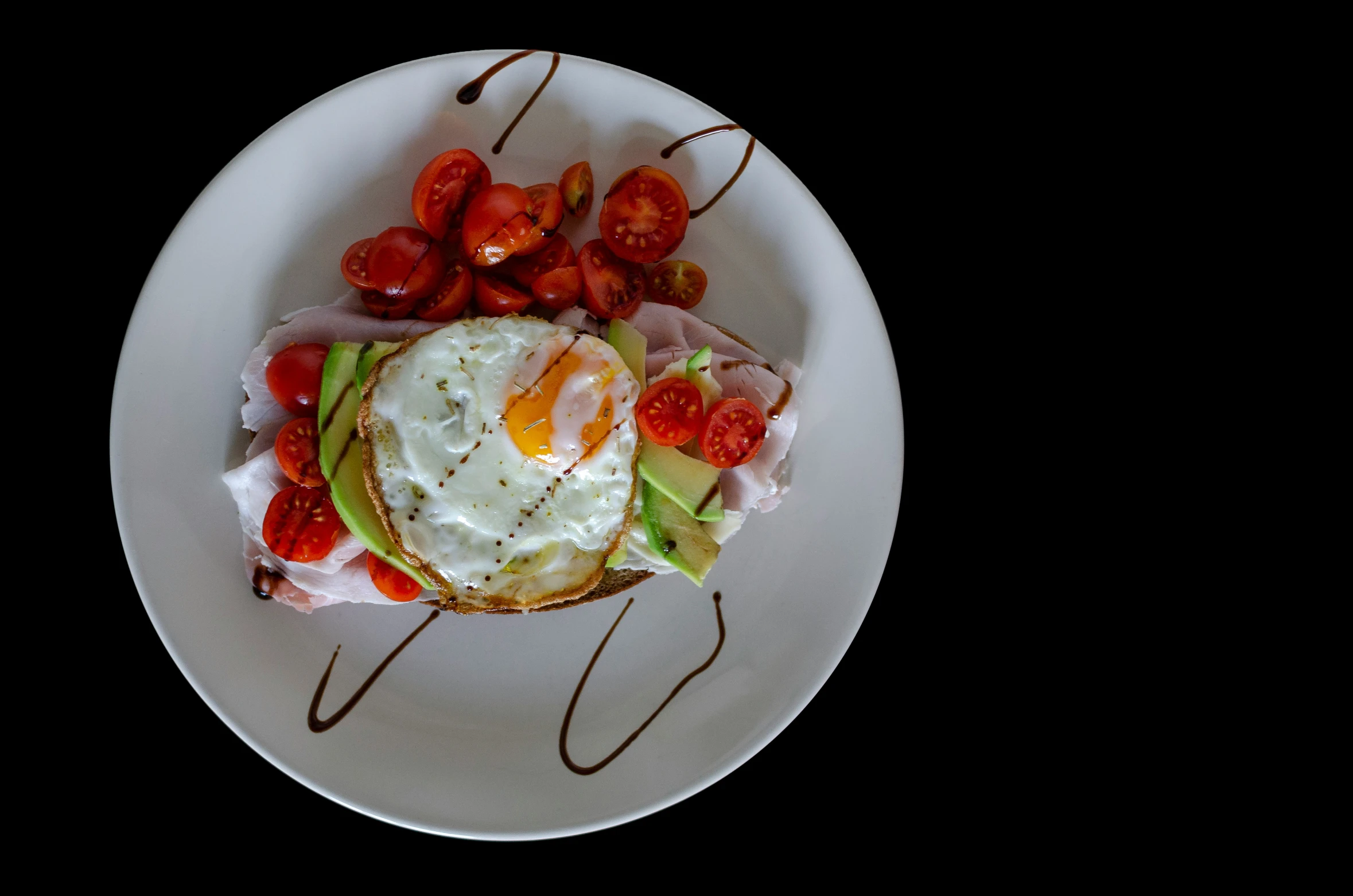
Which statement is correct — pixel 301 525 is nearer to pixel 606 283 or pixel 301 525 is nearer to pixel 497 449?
pixel 497 449

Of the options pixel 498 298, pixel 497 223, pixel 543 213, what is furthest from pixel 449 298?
pixel 543 213

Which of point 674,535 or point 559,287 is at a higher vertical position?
point 559,287

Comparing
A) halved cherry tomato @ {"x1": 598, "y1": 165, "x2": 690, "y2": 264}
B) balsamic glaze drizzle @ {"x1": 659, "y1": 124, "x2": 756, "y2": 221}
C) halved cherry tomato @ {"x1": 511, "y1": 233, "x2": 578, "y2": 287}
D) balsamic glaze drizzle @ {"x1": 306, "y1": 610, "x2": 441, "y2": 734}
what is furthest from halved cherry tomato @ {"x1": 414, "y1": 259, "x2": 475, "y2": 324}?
balsamic glaze drizzle @ {"x1": 306, "y1": 610, "x2": 441, "y2": 734}

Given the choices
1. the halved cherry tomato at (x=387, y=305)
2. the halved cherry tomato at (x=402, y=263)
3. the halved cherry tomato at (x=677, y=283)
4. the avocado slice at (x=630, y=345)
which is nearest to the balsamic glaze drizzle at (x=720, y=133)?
the halved cherry tomato at (x=677, y=283)

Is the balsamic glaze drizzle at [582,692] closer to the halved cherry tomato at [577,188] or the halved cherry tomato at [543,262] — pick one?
the halved cherry tomato at [543,262]

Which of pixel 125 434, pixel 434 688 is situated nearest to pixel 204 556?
pixel 125 434

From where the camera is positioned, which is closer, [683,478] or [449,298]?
[683,478]
